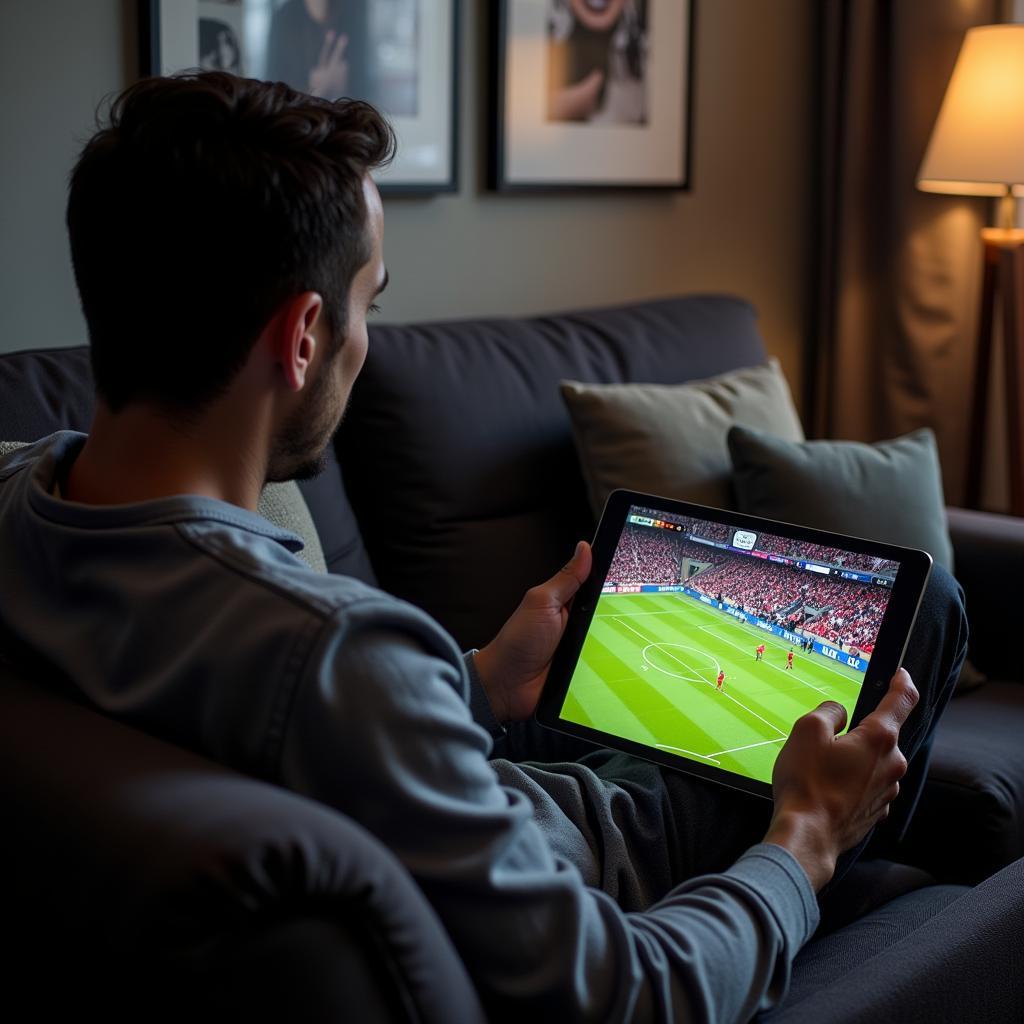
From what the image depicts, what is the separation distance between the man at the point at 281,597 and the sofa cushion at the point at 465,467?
881mm

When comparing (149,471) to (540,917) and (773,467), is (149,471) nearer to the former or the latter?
(540,917)

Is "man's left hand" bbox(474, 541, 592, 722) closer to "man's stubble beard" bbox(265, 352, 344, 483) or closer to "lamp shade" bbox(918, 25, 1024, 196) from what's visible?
"man's stubble beard" bbox(265, 352, 344, 483)

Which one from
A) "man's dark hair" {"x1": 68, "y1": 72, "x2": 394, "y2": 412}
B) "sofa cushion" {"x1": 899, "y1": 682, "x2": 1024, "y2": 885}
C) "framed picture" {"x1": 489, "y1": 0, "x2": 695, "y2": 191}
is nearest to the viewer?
"man's dark hair" {"x1": 68, "y1": 72, "x2": 394, "y2": 412}

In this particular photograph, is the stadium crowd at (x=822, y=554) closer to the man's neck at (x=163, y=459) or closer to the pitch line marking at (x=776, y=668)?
the pitch line marking at (x=776, y=668)

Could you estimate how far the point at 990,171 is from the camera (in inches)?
99.5

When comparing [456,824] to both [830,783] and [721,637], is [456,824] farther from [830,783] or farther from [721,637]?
[721,637]

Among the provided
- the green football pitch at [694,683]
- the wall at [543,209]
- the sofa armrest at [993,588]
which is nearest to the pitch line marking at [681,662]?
the green football pitch at [694,683]

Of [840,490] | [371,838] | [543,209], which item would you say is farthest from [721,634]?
[543,209]

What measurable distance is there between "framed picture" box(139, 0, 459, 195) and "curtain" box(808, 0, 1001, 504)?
112cm

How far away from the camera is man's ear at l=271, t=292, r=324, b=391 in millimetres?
904

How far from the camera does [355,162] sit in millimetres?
938

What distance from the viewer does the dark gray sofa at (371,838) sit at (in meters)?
0.65

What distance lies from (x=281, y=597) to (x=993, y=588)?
162cm

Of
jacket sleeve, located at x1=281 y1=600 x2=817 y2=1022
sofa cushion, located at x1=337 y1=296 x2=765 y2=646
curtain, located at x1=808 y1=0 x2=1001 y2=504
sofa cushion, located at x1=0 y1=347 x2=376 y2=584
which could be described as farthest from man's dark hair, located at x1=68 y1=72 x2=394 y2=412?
curtain, located at x1=808 y1=0 x2=1001 y2=504
